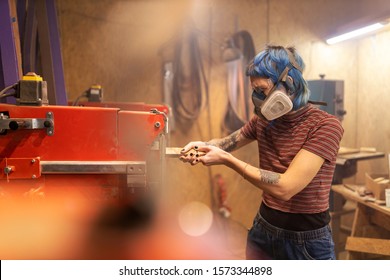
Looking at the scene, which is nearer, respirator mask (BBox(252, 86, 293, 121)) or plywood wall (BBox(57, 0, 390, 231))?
respirator mask (BBox(252, 86, 293, 121))

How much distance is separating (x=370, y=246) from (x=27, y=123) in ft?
4.96

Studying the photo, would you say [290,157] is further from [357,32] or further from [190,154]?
[357,32]

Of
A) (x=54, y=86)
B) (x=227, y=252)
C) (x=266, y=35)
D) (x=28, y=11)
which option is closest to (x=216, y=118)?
(x=266, y=35)

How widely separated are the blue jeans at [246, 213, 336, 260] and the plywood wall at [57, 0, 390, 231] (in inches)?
50.1

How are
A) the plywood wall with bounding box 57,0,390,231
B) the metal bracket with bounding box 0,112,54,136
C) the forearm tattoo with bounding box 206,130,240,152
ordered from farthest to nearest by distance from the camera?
the plywood wall with bounding box 57,0,390,231 → the forearm tattoo with bounding box 206,130,240,152 → the metal bracket with bounding box 0,112,54,136

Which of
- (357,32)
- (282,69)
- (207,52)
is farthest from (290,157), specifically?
(207,52)

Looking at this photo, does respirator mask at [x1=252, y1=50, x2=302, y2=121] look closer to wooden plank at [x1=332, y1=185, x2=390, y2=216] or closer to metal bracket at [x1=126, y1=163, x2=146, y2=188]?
metal bracket at [x1=126, y1=163, x2=146, y2=188]

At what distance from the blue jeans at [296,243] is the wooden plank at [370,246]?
0.53 metres

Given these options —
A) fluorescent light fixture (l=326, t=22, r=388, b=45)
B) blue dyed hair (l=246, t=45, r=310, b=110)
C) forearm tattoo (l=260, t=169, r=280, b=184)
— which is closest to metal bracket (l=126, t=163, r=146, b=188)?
forearm tattoo (l=260, t=169, r=280, b=184)

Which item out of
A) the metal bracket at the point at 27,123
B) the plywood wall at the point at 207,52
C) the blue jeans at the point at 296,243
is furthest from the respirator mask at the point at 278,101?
the plywood wall at the point at 207,52

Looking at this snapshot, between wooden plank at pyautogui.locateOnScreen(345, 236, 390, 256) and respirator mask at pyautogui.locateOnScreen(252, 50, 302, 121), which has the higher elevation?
respirator mask at pyautogui.locateOnScreen(252, 50, 302, 121)

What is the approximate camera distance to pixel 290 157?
1075 millimetres

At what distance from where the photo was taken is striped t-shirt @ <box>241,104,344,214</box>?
1.00 m

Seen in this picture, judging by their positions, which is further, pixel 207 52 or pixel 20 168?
pixel 207 52
